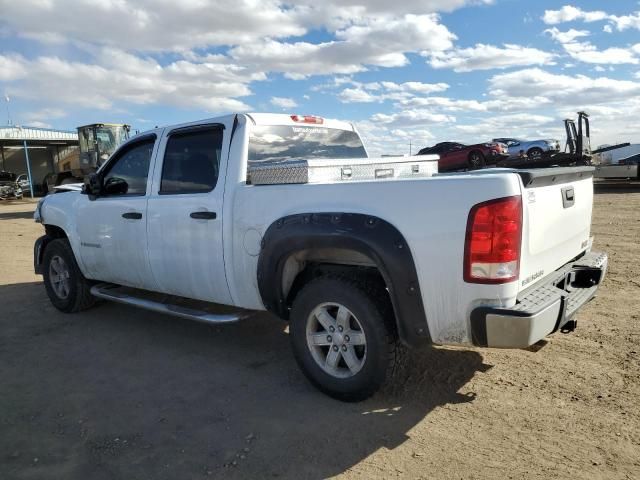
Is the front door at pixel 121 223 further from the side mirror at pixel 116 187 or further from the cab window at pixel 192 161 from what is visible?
the cab window at pixel 192 161

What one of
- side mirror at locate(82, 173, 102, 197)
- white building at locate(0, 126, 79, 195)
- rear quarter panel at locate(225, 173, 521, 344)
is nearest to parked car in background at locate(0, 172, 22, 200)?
white building at locate(0, 126, 79, 195)

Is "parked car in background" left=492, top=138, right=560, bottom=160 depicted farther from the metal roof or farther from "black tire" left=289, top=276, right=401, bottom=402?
the metal roof

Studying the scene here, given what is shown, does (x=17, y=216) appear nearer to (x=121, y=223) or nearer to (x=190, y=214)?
(x=121, y=223)

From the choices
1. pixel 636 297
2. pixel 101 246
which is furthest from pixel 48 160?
pixel 636 297

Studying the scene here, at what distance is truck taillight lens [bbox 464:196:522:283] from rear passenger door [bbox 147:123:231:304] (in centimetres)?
203

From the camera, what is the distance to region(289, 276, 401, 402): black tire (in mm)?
3379

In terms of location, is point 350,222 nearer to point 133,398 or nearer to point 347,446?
point 347,446

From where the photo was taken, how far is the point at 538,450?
295 cm

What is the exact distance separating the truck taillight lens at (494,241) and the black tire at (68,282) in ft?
15.4

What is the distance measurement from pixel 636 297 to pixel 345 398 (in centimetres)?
377

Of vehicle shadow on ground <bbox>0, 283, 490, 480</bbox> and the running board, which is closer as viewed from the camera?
vehicle shadow on ground <bbox>0, 283, 490, 480</bbox>

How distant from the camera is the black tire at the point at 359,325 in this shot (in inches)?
133

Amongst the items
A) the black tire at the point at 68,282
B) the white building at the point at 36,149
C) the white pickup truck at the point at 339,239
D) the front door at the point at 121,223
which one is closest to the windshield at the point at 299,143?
the white pickup truck at the point at 339,239

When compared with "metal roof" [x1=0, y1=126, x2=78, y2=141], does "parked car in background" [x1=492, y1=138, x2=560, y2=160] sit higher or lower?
lower
